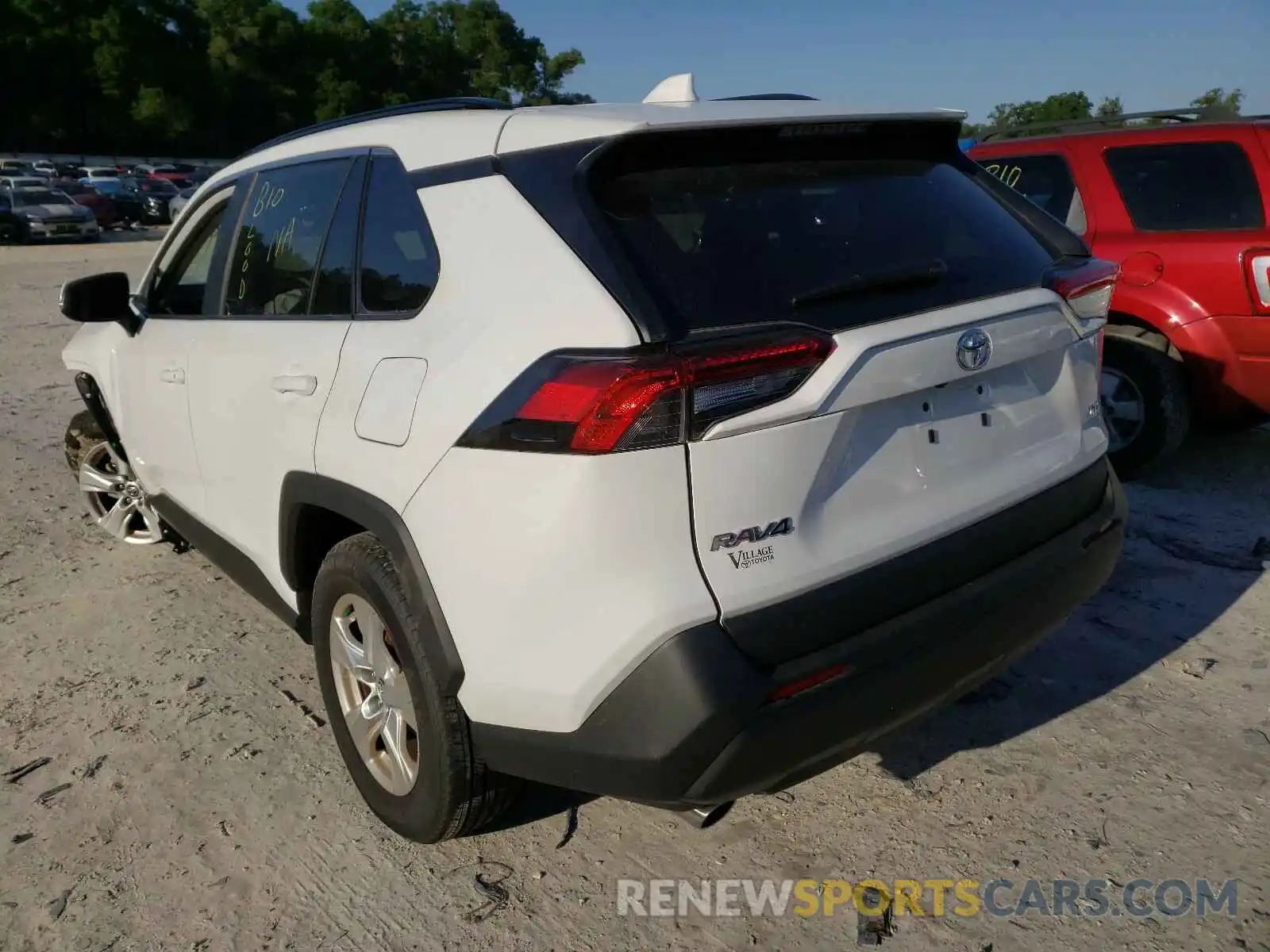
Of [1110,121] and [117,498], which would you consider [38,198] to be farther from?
[1110,121]

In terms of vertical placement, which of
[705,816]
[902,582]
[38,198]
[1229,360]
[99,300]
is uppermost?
[99,300]

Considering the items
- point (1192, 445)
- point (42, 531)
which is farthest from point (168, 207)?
point (1192, 445)

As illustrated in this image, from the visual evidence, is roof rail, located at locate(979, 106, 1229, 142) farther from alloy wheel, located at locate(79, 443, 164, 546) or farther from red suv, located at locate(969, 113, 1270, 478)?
alloy wheel, located at locate(79, 443, 164, 546)

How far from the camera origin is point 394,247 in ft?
8.18

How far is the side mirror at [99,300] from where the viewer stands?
371 centimetres

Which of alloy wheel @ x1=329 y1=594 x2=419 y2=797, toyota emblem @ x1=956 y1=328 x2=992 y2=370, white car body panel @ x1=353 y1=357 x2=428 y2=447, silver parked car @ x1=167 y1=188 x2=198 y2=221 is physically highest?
toyota emblem @ x1=956 y1=328 x2=992 y2=370

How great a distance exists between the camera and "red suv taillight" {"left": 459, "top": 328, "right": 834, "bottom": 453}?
6.02 ft

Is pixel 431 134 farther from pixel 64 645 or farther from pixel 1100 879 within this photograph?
pixel 64 645

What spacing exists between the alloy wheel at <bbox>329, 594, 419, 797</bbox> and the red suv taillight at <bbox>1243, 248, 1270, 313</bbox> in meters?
4.35

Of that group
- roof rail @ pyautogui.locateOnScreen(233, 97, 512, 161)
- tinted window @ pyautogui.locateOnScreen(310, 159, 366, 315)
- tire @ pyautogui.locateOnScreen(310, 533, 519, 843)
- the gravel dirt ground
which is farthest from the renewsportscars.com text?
roof rail @ pyautogui.locateOnScreen(233, 97, 512, 161)

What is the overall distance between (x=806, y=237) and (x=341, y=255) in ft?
4.32

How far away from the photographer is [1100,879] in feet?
7.84

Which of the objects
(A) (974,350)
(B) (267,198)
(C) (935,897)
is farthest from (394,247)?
(C) (935,897)

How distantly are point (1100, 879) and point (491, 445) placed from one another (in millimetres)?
1802
